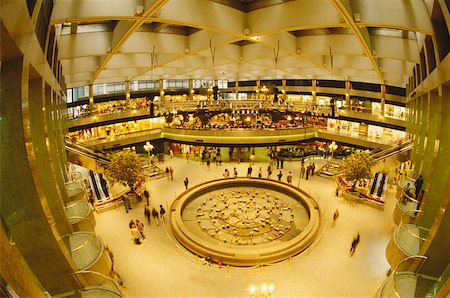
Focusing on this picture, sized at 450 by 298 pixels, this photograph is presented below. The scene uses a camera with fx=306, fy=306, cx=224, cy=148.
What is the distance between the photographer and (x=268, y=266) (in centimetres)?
1392

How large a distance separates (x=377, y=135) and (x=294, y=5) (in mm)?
22792

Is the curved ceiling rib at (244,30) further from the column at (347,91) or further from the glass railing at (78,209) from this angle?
the column at (347,91)

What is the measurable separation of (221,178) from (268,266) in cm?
1058

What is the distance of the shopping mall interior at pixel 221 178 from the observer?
23.6 ft

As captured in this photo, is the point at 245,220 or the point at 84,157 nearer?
the point at 245,220

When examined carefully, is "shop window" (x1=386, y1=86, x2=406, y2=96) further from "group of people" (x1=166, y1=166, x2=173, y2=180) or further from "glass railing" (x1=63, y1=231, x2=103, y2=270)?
"glass railing" (x1=63, y1=231, x2=103, y2=270)

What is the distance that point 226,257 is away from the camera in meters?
13.9

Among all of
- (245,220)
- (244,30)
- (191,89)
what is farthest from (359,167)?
(191,89)

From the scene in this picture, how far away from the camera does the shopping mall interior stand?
720 cm

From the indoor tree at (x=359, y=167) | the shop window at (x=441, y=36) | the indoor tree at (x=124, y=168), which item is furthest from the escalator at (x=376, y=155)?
the indoor tree at (x=124, y=168)

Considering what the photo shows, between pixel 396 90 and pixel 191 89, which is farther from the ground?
pixel 191 89

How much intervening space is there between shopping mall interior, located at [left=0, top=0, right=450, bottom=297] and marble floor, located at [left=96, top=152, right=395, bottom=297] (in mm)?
79

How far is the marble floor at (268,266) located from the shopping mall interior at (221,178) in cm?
8

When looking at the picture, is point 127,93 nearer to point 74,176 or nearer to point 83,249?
point 74,176
